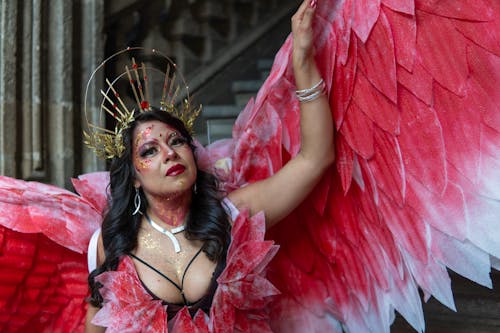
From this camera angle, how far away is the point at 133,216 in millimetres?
1528

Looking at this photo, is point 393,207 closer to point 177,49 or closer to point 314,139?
point 314,139

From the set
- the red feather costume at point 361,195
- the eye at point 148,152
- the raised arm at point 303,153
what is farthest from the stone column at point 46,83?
the raised arm at point 303,153

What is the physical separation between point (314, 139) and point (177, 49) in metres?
2.06

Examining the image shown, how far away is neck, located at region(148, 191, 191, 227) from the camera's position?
1503mm

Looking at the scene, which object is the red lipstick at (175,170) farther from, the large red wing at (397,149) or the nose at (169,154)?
the large red wing at (397,149)

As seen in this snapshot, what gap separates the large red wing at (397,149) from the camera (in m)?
A: 1.25

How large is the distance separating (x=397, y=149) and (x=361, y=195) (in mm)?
162

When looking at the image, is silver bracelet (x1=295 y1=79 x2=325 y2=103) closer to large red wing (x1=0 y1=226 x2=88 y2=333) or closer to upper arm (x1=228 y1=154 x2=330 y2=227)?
upper arm (x1=228 y1=154 x2=330 y2=227)

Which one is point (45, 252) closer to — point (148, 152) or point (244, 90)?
point (148, 152)

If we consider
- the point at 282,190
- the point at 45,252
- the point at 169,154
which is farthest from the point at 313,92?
the point at 45,252

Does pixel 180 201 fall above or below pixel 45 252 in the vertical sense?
above

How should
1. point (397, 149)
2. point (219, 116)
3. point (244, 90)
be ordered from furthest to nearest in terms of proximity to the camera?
point (244, 90) < point (219, 116) < point (397, 149)

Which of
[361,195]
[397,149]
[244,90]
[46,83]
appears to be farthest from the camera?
[244,90]

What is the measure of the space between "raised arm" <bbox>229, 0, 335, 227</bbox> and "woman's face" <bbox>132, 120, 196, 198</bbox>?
159mm
